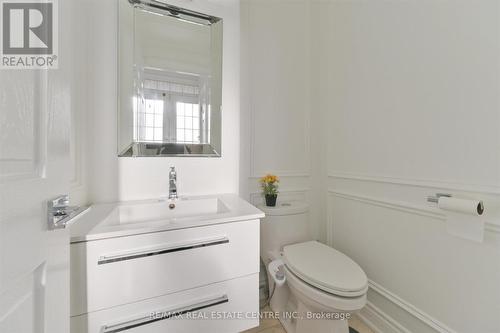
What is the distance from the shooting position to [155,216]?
1.04 meters

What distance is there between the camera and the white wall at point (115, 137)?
102cm

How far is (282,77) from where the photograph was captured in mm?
1649

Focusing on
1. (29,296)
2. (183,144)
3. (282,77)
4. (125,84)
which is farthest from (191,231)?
(282,77)

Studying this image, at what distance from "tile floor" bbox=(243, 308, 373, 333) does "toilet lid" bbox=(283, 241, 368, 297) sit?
50 cm

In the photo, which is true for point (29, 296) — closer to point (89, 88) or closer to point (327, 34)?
point (89, 88)

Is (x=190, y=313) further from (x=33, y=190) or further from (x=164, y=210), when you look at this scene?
(x=33, y=190)

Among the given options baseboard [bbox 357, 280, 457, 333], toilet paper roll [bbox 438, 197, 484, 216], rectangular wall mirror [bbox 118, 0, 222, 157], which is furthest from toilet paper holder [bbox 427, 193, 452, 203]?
rectangular wall mirror [bbox 118, 0, 222, 157]

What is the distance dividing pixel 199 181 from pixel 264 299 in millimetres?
994

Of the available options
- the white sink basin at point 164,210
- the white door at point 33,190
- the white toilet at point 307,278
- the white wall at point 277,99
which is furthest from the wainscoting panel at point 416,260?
the white door at point 33,190

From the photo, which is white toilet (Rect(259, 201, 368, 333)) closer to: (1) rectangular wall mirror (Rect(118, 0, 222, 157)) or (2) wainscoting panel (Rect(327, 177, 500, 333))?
(2) wainscoting panel (Rect(327, 177, 500, 333))

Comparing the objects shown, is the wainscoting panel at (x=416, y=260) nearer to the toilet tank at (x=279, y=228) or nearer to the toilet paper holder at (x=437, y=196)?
the toilet paper holder at (x=437, y=196)

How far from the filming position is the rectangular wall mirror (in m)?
1.08

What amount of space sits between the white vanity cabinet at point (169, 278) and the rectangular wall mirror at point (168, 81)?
19.8 inches

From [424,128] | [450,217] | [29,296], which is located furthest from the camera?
[424,128]
